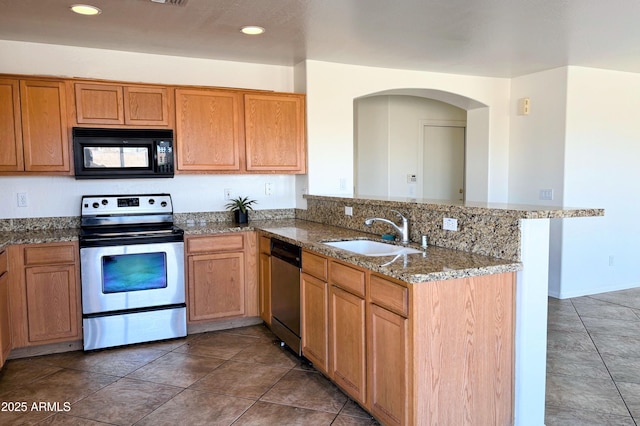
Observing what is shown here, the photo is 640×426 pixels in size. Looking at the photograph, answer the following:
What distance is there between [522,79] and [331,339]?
12.6 feet

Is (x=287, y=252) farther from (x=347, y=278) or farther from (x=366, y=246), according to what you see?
(x=347, y=278)

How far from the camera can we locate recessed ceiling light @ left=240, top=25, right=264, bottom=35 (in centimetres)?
338

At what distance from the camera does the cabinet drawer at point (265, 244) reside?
148 inches

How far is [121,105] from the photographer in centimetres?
375

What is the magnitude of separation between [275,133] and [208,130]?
0.59m

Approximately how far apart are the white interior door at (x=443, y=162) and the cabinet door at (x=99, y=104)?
13.8 feet

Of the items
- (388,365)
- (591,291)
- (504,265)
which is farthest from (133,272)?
(591,291)

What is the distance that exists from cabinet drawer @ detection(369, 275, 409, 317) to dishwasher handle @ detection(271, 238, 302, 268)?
90 centimetres

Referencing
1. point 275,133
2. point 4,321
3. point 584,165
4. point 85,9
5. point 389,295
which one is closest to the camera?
point 389,295

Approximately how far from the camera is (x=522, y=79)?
5.17 m

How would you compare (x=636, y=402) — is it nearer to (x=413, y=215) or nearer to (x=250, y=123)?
(x=413, y=215)

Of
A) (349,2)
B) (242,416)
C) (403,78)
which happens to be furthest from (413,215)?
(403,78)

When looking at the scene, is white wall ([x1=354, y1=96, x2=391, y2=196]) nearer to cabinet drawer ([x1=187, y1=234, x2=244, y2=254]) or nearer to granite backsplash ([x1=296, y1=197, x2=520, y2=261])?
granite backsplash ([x1=296, y1=197, x2=520, y2=261])

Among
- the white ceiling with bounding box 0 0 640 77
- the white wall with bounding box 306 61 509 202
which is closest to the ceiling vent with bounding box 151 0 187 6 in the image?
the white ceiling with bounding box 0 0 640 77
